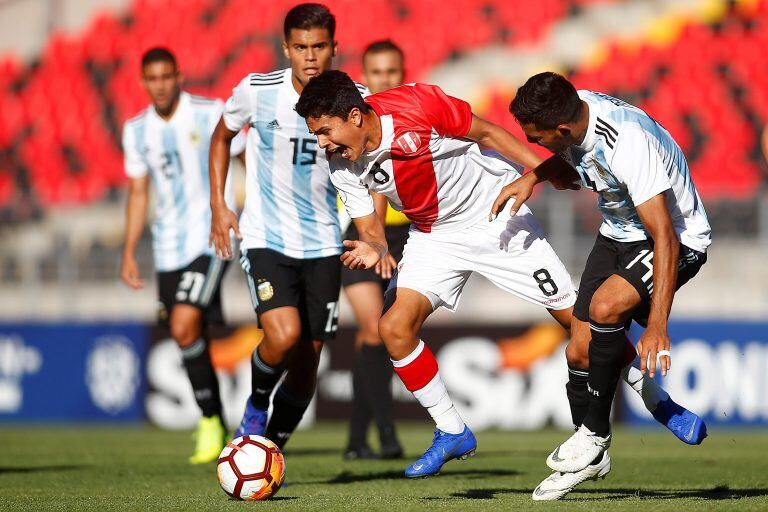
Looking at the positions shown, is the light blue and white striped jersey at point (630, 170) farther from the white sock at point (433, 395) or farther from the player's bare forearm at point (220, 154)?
the player's bare forearm at point (220, 154)

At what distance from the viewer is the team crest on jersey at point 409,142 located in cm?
552

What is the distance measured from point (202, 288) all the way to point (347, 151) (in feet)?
8.84

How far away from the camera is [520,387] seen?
11.6 meters

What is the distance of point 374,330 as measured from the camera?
25.8ft

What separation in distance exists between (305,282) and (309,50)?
131cm

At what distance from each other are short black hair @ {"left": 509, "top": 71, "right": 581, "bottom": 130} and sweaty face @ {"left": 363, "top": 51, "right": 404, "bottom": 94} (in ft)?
10.0

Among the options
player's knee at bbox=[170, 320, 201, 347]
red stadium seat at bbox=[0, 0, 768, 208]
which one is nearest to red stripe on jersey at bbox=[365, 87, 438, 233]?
player's knee at bbox=[170, 320, 201, 347]

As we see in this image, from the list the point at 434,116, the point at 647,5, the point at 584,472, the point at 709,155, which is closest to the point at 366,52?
the point at 434,116

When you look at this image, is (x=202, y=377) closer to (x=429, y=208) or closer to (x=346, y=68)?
(x=429, y=208)

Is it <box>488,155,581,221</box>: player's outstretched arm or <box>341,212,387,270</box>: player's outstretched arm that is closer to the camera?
<box>341,212,387,270</box>: player's outstretched arm

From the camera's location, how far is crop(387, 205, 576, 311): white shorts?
19.1ft

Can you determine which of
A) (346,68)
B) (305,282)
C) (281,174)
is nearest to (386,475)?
(305,282)

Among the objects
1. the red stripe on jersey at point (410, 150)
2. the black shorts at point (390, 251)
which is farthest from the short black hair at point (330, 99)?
the black shorts at point (390, 251)

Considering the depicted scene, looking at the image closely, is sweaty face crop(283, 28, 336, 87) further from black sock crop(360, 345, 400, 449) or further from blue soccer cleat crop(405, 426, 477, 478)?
black sock crop(360, 345, 400, 449)
